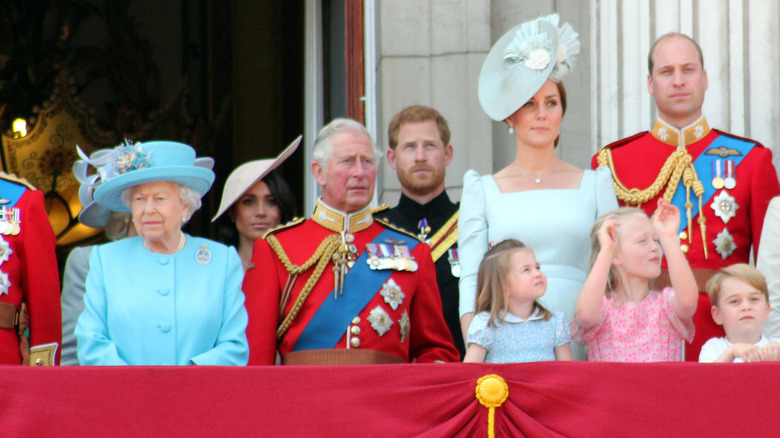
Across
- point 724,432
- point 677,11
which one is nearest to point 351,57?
point 677,11

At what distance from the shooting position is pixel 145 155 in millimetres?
4289

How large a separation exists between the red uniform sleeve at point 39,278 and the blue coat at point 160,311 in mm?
364

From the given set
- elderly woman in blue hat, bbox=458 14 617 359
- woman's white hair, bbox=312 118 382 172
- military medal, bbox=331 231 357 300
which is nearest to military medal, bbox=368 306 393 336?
military medal, bbox=331 231 357 300

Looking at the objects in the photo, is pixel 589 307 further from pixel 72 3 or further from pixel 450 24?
pixel 72 3

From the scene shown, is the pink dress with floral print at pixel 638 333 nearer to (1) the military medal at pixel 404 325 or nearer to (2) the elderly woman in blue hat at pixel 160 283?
(1) the military medal at pixel 404 325

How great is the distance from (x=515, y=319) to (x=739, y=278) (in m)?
0.69

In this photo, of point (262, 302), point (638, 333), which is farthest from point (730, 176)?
point (262, 302)

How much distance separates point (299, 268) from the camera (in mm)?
4488

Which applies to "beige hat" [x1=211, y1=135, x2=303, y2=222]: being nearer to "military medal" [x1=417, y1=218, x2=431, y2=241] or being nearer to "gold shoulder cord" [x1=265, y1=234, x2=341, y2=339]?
"military medal" [x1=417, y1=218, x2=431, y2=241]

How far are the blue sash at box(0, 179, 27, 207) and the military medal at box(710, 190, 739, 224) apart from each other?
2302mm

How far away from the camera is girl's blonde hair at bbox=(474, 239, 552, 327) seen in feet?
13.3

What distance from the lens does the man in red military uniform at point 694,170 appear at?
4.65 m

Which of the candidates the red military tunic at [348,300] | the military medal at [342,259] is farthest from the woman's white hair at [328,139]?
the military medal at [342,259]

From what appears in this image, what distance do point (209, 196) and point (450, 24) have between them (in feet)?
7.89
